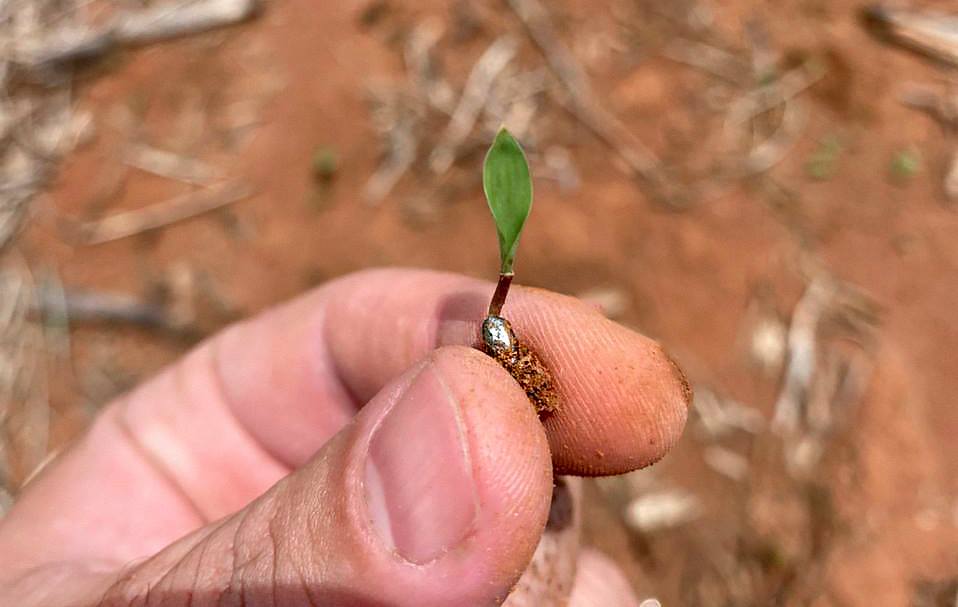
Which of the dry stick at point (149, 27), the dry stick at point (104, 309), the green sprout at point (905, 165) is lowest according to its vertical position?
the dry stick at point (104, 309)

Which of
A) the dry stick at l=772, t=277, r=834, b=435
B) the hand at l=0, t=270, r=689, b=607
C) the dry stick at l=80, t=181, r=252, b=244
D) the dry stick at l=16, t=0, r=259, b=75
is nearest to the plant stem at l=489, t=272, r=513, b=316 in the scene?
the hand at l=0, t=270, r=689, b=607

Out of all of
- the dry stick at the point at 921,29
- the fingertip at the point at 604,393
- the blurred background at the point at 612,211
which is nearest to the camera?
the fingertip at the point at 604,393

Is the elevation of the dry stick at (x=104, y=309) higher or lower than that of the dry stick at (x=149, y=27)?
lower

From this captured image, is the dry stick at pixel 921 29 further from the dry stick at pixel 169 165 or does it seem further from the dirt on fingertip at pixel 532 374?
the dry stick at pixel 169 165

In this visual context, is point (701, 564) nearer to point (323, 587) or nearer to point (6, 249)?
point (323, 587)

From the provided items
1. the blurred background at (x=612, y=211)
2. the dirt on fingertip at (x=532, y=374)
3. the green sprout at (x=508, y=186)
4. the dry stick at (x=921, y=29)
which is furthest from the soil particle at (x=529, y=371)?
the dry stick at (x=921, y=29)
